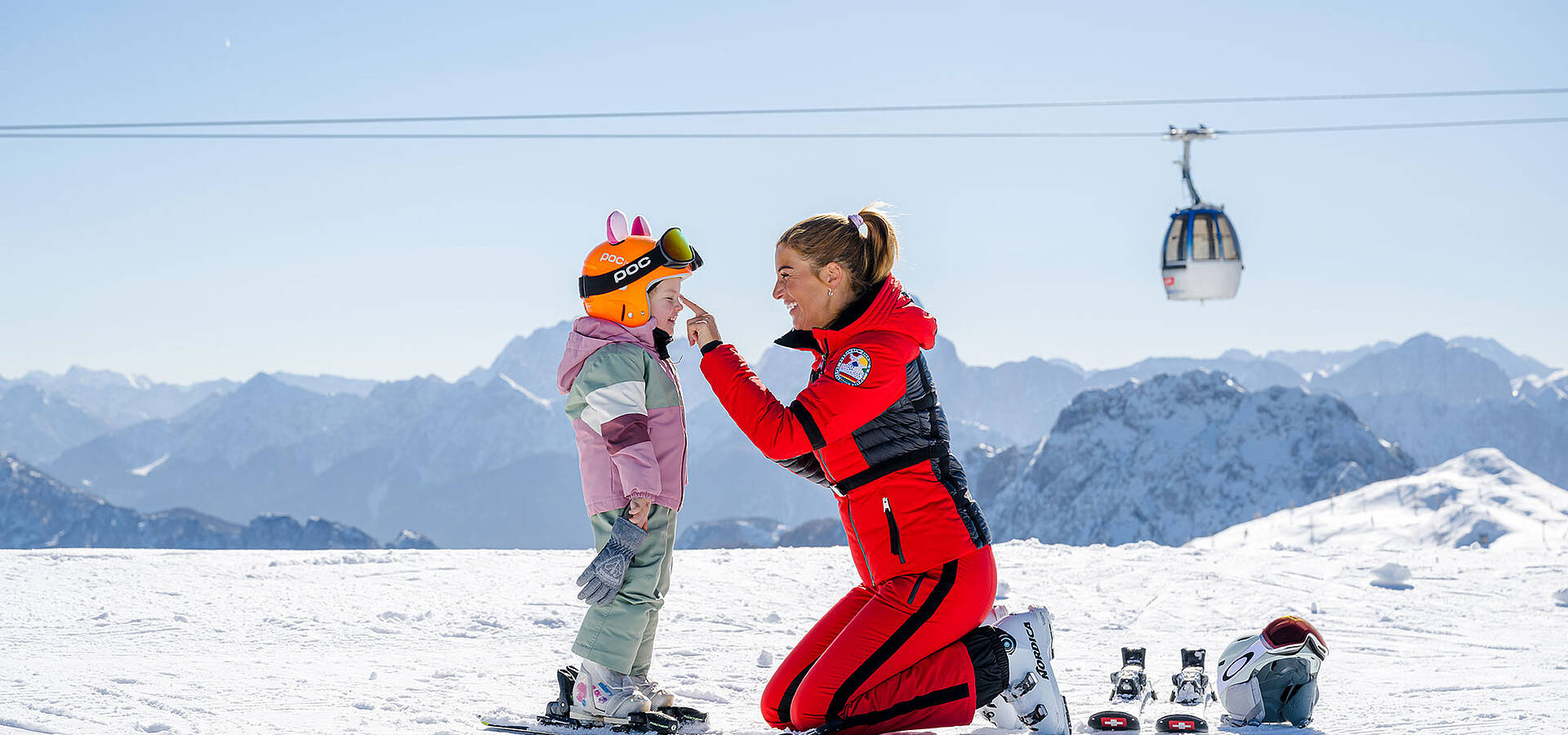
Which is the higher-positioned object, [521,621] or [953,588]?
[953,588]

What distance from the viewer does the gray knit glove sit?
3.37 m

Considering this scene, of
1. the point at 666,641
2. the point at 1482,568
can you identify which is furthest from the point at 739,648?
the point at 1482,568

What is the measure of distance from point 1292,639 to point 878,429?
149 centimetres

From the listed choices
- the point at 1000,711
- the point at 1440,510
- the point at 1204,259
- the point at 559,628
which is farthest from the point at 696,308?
the point at 1440,510

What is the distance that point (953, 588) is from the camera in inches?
→ 119

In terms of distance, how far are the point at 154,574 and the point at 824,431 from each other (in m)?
5.48

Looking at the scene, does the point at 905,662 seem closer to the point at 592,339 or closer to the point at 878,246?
the point at 878,246

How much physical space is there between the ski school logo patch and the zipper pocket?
0.39 meters

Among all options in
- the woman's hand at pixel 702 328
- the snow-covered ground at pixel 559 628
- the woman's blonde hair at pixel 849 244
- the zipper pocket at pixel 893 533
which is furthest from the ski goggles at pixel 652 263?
the snow-covered ground at pixel 559 628

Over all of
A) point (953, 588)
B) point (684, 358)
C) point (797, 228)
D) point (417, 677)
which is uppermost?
point (797, 228)

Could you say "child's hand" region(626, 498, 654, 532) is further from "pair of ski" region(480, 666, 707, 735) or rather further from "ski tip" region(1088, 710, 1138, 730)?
"ski tip" region(1088, 710, 1138, 730)

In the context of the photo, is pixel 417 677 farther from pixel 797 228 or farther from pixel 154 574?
pixel 154 574

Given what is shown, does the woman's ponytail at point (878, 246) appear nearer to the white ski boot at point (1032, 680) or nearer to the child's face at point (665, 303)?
the child's face at point (665, 303)

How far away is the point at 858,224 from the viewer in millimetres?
3127
